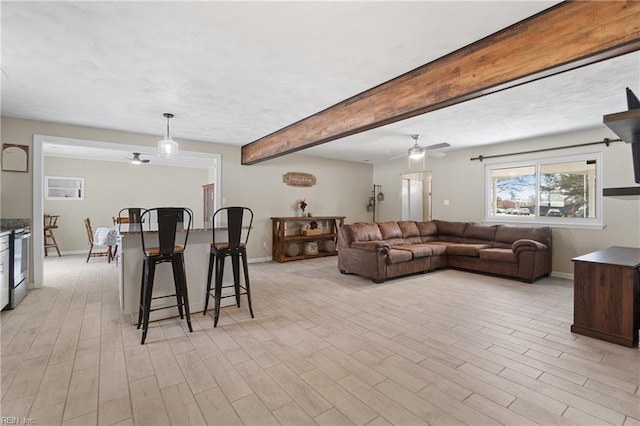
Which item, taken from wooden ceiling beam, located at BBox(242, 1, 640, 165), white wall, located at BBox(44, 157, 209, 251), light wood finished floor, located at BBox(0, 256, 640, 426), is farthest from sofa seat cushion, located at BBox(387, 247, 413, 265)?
white wall, located at BBox(44, 157, 209, 251)

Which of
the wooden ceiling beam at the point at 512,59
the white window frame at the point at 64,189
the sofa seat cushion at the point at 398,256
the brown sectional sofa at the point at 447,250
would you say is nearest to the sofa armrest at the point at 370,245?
the brown sectional sofa at the point at 447,250

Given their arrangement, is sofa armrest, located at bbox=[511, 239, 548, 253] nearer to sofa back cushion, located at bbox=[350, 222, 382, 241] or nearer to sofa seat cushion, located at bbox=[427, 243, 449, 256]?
sofa seat cushion, located at bbox=[427, 243, 449, 256]

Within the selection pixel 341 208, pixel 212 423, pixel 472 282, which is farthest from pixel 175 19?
pixel 341 208

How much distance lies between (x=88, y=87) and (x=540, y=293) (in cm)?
630

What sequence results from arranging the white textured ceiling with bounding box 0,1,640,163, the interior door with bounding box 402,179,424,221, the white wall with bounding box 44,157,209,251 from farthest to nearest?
the interior door with bounding box 402,179,424,221, the white wall with bounding box 44,157,209,251, the white textured ceiling with bounding box 0,1,640,163

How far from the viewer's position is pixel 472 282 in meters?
4.81

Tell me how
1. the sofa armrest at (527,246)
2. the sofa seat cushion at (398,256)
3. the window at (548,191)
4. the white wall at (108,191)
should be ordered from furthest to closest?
the white wall at (108,191), the window at (548,191), the sofa seat cushion at (398,256), the sofa armrest at (527,246)

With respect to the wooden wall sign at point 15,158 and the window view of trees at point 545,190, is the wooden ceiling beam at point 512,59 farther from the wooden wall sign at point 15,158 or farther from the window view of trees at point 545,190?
the wooden wall sign at point 15,158

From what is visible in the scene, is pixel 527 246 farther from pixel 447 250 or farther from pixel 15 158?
pixel 15 158

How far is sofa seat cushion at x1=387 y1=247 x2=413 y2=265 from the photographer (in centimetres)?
481

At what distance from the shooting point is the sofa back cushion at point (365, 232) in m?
5.42

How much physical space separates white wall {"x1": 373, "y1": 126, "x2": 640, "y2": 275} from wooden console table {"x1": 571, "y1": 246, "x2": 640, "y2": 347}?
4.07 ft

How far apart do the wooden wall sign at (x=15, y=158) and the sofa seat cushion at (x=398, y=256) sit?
18.6 ft

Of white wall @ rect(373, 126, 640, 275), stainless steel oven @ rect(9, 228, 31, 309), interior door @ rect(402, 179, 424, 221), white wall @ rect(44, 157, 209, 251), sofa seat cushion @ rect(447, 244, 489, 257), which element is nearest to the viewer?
stainless steel oven @ rect(9, 228, 31, 309)
